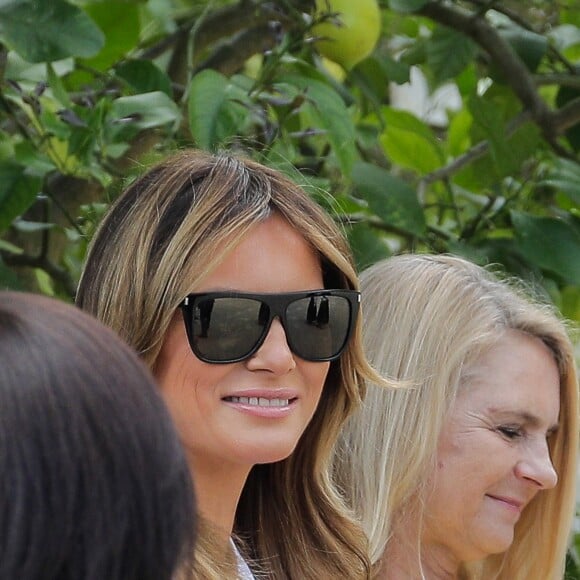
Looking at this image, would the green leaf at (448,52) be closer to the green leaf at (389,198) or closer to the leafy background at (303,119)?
the leafy background at (303,119)

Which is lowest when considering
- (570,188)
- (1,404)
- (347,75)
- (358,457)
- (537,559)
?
(537,559)

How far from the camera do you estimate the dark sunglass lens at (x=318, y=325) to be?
1.41 m

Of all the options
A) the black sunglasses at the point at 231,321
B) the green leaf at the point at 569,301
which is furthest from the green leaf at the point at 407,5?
the black sunglasses at the point at 231,321

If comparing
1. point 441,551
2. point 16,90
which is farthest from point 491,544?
point 16,90

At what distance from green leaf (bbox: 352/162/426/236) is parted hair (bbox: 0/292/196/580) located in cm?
132

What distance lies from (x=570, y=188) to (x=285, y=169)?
2.02 ft

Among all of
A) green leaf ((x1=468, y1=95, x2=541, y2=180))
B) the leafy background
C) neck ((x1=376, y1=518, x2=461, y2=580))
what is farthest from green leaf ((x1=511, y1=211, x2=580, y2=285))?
neck ((x1=376, y1=518, x2=461, y2=580))

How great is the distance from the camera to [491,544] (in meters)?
1.94

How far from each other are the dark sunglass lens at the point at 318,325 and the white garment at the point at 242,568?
0.27 metres

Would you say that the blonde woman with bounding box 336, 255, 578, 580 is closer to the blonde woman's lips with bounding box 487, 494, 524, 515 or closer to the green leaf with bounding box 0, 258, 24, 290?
the blonde woman's lips with bounding box 487, 494, 524, 515

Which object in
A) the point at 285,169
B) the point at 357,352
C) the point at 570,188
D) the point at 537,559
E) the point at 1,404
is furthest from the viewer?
the point at 570,188

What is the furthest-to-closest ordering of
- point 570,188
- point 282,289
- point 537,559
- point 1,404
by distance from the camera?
point 570,188 → point 537,559 → point 282,289 → point 1,404

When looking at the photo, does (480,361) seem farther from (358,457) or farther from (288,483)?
(288,483)

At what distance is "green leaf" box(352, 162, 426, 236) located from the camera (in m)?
2.18
